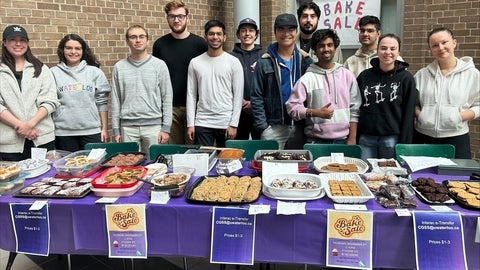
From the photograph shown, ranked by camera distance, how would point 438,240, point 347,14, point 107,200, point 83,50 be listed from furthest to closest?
point 347,14, point 83,50, point 107,200, point 438,240

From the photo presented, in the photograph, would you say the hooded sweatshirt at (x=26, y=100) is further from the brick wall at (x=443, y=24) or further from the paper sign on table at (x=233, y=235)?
the brick wall at (x=443, y=24)

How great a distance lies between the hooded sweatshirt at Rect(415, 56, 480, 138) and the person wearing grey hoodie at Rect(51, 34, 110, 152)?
267 centimetres

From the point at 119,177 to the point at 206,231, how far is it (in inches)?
24.9

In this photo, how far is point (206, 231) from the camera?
2.02 meters

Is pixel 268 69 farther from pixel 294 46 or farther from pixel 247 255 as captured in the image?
pixel 247 255

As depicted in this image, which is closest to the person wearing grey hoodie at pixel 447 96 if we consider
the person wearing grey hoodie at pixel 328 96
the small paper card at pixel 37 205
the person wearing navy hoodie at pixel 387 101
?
the person wearing navy hoodie at pixel 387 101

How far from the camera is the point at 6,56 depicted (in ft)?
10.5

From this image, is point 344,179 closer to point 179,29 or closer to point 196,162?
point 196,162

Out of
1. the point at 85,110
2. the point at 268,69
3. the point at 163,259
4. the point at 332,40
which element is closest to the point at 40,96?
the point at 85,110

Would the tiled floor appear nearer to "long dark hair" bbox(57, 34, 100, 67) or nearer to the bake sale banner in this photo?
"long dark hair" bbox(57, 34, 100, 67)

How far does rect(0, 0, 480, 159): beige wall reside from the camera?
4.06 meters

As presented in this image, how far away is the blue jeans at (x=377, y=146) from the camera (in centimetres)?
301

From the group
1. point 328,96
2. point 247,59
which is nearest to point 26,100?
point 247,59

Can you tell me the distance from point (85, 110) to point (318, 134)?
1940 mm
